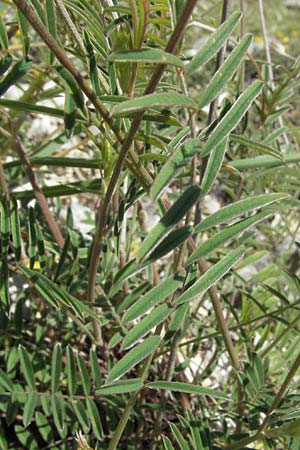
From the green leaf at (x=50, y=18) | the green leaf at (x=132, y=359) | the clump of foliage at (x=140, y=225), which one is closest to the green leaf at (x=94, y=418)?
the clump of foliage at (x=140, y=225)

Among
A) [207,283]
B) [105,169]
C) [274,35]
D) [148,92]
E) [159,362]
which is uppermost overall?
[274,35]

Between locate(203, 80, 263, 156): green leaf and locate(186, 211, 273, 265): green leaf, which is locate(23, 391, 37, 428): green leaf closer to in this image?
locate(186, 211, 273, 265): green leaf

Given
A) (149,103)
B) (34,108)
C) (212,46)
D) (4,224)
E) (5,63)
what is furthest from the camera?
(4,224)

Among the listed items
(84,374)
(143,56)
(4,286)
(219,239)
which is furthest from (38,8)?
(84,374)

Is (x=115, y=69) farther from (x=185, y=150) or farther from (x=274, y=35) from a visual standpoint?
(x=274, y=35)

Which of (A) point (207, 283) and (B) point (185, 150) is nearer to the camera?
(B) point (185, 150)

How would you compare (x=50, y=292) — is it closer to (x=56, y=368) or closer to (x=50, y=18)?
(x=56, y=368)

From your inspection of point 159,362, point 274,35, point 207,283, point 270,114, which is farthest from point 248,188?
point 274,35
